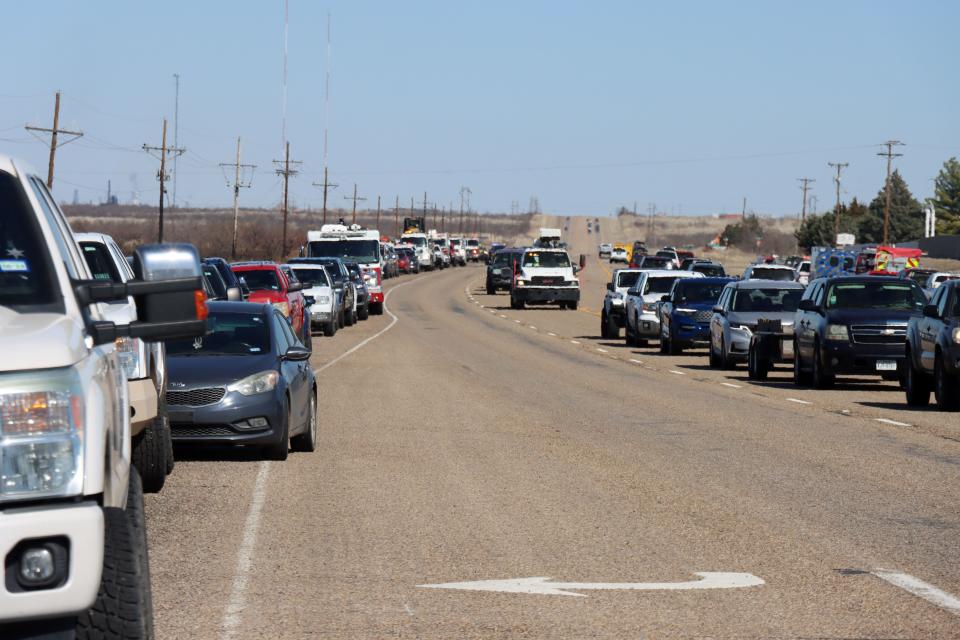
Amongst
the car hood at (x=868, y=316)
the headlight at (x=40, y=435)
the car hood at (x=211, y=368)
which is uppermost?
the headlight at (x=40, y=435)

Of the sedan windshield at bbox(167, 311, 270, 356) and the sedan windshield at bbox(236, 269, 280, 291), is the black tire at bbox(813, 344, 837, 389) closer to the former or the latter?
the sedan windshield at bbox(236, 269, 280, 291)

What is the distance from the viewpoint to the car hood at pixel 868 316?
25.3 m

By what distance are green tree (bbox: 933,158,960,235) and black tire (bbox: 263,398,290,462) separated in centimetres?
16536

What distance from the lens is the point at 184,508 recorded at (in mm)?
11852

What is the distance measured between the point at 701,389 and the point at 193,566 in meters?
16.7

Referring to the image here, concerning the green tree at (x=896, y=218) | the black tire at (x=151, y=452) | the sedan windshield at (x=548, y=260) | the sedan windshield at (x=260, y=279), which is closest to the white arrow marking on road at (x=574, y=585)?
the black tire at (x=151, y=452)

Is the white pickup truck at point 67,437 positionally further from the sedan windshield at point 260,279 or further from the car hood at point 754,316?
the sedan windshield at point 260,279

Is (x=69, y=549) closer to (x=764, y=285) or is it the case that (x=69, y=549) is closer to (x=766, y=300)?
(x=766, y=300)

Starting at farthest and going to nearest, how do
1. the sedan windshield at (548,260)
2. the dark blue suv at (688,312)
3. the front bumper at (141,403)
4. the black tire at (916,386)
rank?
the sedan windshield at (548,260)
the dark blue suv at (688,312)
the black tire at (916,386)
the front bumper at (141,403)

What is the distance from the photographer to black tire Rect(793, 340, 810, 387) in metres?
26.9

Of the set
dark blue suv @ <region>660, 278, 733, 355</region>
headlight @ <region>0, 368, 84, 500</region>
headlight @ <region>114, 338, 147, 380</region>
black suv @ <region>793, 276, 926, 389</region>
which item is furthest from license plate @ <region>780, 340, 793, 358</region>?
headlight @ <region>0, 368, 84, 500</region>

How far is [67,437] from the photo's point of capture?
16.5ft

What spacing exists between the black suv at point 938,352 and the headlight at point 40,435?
667 inches

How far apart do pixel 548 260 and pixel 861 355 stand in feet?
116
